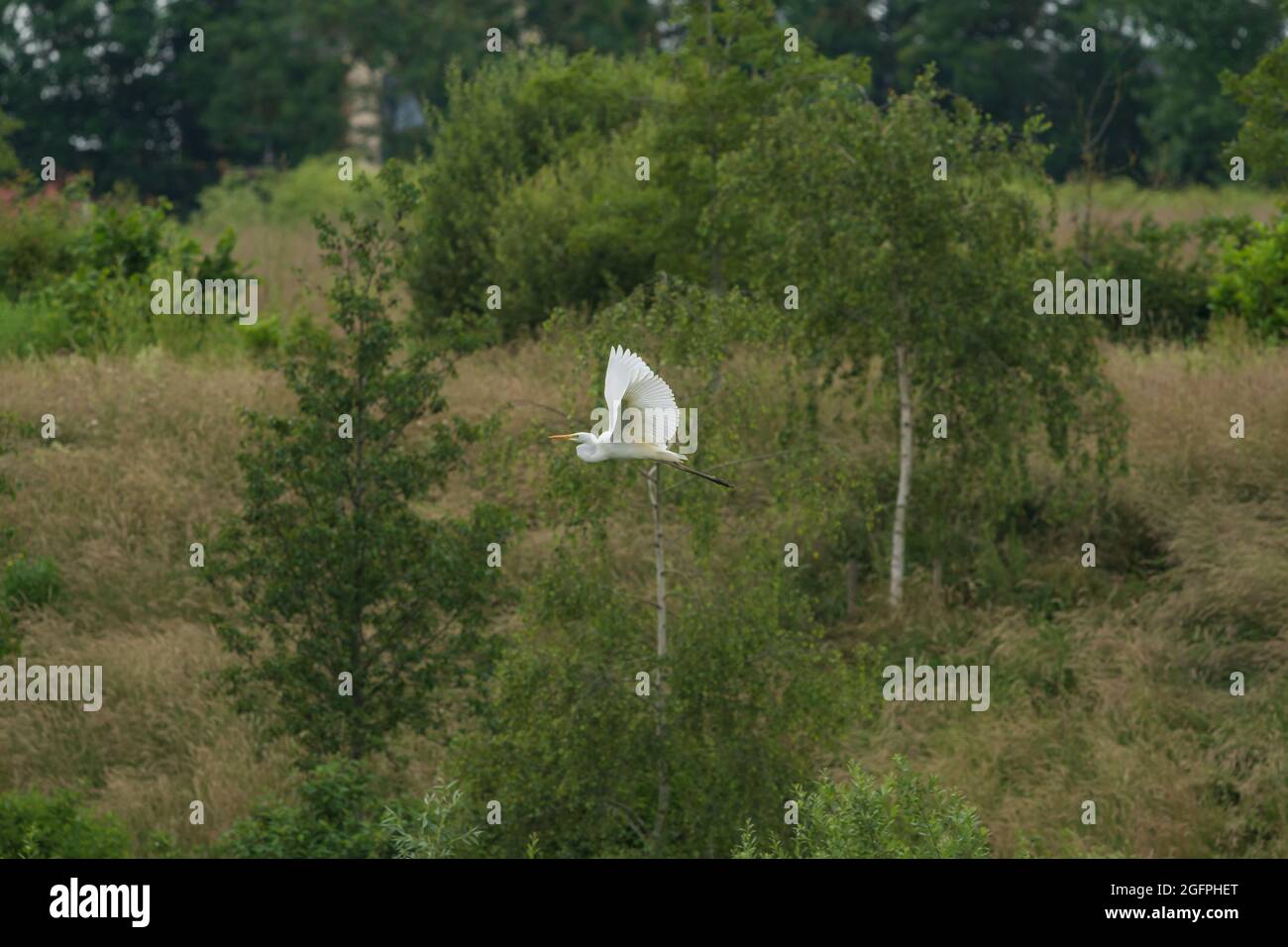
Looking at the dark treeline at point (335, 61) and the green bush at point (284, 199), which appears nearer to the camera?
the green bush at point (284, 199)

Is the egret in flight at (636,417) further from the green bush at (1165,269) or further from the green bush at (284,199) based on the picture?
the green bush at (284,199)

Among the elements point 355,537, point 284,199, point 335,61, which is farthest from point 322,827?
point 335,61

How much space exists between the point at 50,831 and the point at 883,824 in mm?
5650

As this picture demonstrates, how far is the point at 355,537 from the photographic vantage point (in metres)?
12.3

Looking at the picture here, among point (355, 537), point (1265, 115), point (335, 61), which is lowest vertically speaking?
point (355, 537)

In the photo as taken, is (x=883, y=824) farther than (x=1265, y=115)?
No

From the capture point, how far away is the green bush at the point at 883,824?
9.53 meters

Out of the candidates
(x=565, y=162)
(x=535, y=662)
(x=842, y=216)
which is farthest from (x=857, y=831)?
(x=565, y=162)

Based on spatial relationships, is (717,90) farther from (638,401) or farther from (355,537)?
(638,401)

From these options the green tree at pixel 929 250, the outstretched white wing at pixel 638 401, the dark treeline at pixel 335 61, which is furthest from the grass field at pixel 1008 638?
the dark treeline at pixel 335 61

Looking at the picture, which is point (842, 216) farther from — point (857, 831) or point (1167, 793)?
point (857, 831)

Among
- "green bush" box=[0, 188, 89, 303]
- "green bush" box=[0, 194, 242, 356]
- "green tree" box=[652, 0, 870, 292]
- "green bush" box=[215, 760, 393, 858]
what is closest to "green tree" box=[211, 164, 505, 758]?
"green bush" box=[215, 760, 393, 858]

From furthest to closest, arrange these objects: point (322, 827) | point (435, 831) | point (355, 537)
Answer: point (355, 537) → point (322, 827) → point (435, 831)

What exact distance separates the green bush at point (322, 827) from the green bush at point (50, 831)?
899 mm
